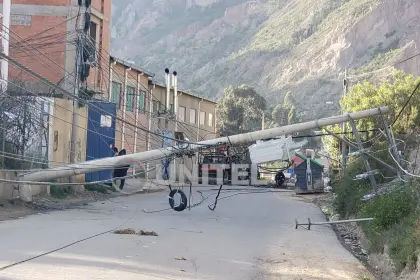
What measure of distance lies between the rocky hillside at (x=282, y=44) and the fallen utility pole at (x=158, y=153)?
53711 millimetres

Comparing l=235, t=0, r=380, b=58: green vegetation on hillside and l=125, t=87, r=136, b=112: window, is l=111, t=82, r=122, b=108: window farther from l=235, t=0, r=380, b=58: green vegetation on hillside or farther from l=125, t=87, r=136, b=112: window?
l=235, t=0, r=380, b=58: green vegetation on hillside

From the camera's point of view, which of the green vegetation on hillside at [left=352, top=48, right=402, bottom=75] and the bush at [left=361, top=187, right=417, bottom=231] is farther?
the green vegetation on hillside at [left=352, top=48, right=402, bottom=75]

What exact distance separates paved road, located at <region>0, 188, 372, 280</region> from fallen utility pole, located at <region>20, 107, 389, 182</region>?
1383mm

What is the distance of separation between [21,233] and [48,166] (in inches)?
362

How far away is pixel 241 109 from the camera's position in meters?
73.9

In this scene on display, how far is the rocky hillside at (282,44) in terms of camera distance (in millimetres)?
100562

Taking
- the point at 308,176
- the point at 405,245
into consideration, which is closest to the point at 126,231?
the point at 405,245

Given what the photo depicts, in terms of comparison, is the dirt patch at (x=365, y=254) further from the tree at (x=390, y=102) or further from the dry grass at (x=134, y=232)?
the tree at (x=390, y=102)

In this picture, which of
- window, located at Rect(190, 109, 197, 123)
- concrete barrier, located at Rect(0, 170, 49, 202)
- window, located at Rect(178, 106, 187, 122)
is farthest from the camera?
window, located at Rect(190, 109, 197, 123)

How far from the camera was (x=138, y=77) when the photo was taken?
128ft

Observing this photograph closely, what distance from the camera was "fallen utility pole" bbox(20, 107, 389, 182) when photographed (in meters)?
19.2

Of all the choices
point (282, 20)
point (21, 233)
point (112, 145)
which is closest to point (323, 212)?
point (112, 145)

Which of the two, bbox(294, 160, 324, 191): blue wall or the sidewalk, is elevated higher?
bbox(294, 160, 324, 191): blue wall

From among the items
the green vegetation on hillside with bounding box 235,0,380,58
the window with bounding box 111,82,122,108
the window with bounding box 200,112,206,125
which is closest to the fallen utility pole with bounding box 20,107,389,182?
the window with bounding box 111,82,122,108
